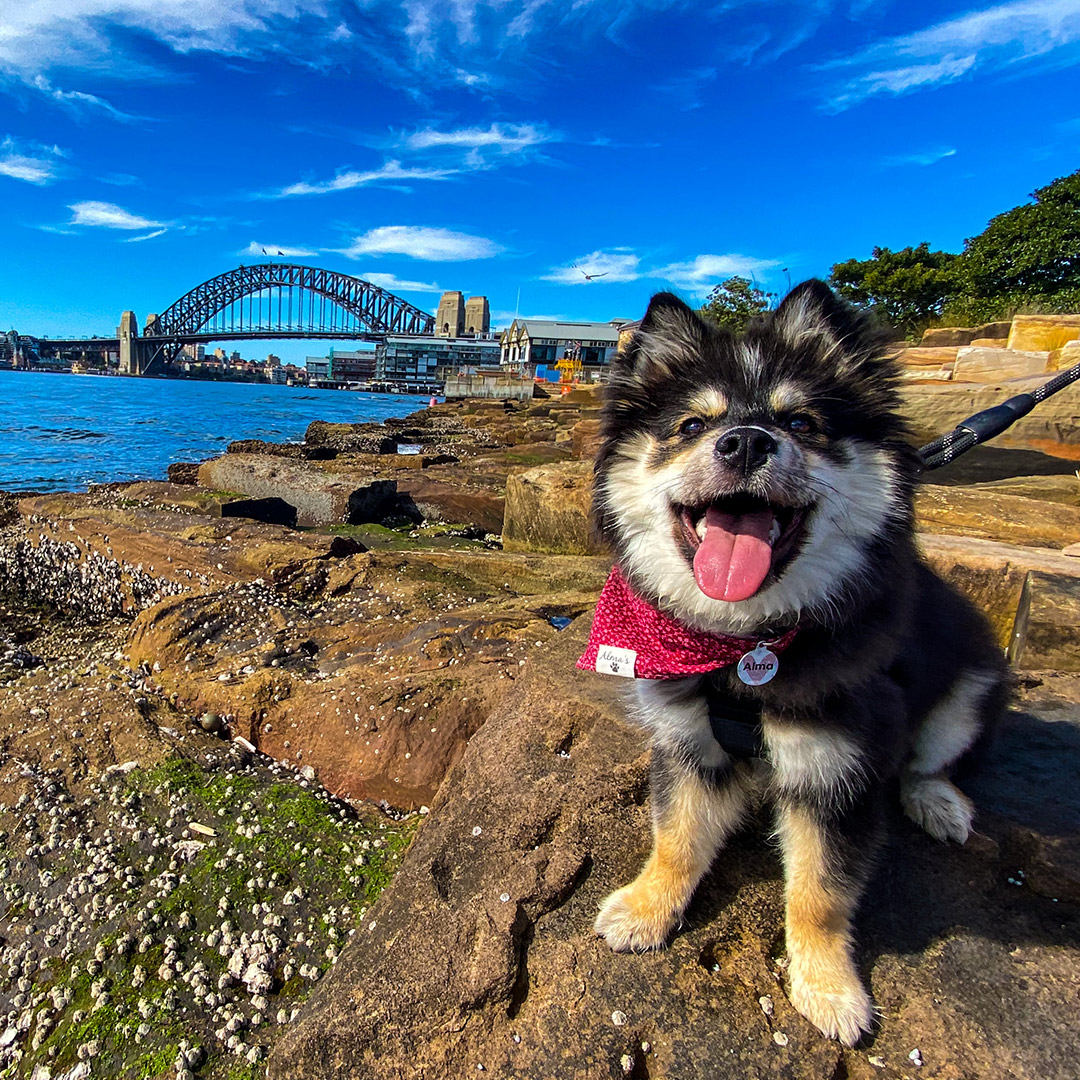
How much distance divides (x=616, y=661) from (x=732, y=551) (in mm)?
604

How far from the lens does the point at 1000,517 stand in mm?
5707

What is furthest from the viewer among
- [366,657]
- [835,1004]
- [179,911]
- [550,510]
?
[550,510]

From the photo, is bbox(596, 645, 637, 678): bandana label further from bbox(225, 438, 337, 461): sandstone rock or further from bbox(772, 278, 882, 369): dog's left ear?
bbox(225, 438, 337, 461): sandstone rock

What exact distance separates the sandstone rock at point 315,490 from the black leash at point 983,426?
872 cm

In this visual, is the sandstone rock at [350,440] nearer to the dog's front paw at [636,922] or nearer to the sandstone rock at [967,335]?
the sandstone rock at [967,335]

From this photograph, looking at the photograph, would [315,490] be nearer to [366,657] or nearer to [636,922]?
[366,657]

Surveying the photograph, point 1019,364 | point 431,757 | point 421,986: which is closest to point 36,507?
point 431,757

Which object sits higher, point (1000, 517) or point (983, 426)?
point (983, 426)

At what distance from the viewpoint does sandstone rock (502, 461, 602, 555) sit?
25.2ft

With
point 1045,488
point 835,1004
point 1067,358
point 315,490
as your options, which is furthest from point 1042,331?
point 835,1004

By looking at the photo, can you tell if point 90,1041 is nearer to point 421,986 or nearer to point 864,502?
point 421,986

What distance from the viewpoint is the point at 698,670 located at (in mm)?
2234

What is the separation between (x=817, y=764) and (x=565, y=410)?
36.7m

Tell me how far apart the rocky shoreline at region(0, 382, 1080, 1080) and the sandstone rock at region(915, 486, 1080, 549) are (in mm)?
33
